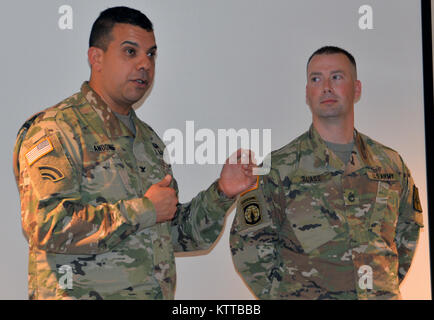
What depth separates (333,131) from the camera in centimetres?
263

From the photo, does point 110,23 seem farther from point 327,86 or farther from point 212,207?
point 327,86

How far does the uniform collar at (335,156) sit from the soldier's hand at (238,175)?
0.37 metres

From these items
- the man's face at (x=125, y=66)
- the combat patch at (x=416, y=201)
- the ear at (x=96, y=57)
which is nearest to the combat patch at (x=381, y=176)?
the combat patch at (x=416, y=201)

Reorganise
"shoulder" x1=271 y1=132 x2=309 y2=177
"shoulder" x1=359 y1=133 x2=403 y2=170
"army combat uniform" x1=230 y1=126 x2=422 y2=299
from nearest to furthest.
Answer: "army combat uniform" x1=230 y1=126 x2=422 y2=299
"shoulder" x1=271 y1=132 x2=309 y2=177
"shoulder" x1=359 y1=133 x2=403 y2=170

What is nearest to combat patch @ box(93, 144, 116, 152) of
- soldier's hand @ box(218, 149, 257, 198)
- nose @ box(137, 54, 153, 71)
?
nose @ box(137, 54, 153, 71)

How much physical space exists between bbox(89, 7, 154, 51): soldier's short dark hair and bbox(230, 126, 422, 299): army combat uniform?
32.0 inches

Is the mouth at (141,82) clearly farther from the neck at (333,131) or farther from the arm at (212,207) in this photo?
the neck at (333,131)

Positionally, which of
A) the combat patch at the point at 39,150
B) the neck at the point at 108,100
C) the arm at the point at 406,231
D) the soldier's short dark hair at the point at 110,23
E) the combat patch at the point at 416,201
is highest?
the soldier's short dark hair at the point at 110,23

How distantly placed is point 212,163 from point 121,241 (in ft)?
2.46

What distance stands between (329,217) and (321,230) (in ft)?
0.22

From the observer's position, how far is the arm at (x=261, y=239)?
243 cm

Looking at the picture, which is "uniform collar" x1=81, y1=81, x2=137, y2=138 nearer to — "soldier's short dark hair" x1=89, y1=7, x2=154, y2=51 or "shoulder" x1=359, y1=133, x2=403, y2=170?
"soldier's short dark hair" x1=89, y1=7, x2=154, y2=51

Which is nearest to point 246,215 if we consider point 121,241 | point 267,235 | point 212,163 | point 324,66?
Answer: point 267,235

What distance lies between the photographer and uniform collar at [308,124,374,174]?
2.55m
